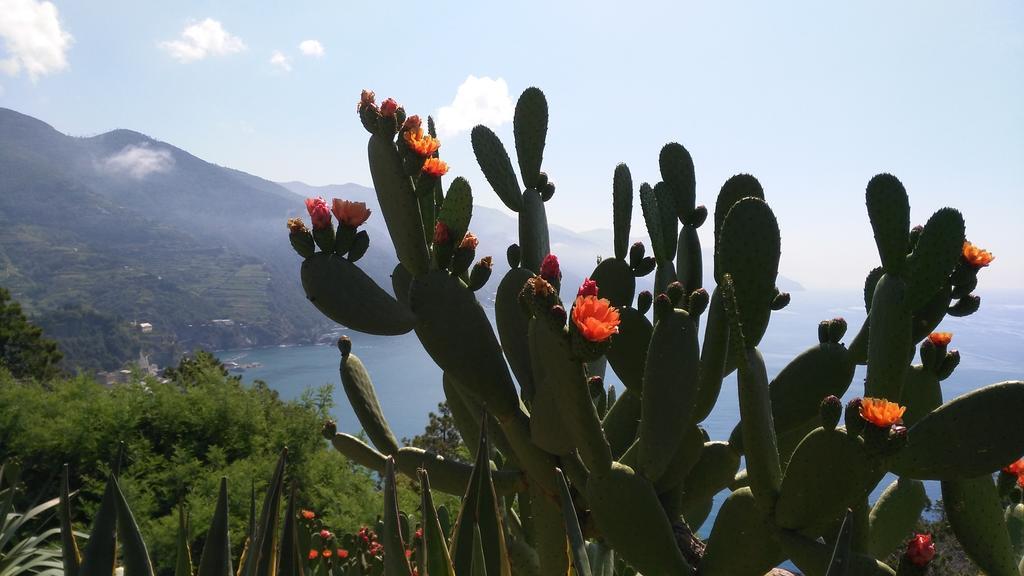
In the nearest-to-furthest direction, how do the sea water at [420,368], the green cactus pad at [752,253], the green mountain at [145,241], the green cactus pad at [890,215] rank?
the green cactus pad at [752,253] → the green cactus pad at [890,215] → the sea water at [420,368] → the green mountain at [145,241]

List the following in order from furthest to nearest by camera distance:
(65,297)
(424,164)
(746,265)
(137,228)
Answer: (137,228) < (65,297) < (424,164) < (746,265)

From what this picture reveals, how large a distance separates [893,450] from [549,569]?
0.91m

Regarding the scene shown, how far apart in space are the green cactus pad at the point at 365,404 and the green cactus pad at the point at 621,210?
875 millimetres

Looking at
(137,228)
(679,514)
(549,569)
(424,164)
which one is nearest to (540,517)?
(549,569)

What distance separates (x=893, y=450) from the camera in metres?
0.95

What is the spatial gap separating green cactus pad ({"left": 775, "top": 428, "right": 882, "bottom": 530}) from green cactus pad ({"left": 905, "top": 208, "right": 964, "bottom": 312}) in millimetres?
429

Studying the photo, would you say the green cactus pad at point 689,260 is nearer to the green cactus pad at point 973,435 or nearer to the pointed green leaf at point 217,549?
the green cactus pad at point 973,435

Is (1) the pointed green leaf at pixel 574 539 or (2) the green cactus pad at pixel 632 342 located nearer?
(1) the pointed green leaf at pixel 574 539

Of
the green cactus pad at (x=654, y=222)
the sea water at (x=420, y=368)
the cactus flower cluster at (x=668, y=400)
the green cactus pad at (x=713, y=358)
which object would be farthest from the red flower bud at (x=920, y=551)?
the sea water at (x=420, y=368)

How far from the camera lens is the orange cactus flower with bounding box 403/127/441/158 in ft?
4.50

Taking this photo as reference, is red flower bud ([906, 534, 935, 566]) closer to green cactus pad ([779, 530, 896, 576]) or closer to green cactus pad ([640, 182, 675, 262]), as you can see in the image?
green cactus pad ([779, 530, 896, 576])

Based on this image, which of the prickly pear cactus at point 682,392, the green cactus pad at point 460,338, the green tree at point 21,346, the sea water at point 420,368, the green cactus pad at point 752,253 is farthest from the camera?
the sea water at point 420,368

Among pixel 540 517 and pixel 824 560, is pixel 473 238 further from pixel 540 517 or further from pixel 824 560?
pixel 824 560

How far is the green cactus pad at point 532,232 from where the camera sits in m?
1.82
